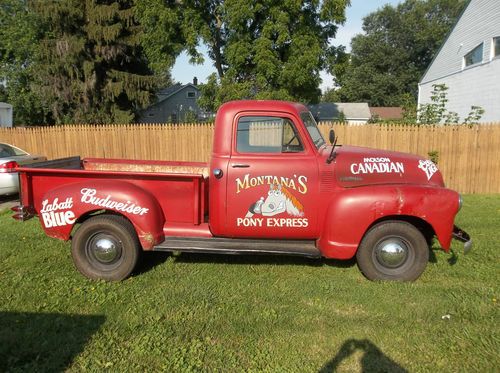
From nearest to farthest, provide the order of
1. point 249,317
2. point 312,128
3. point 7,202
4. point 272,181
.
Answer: point 249,317, point 272,181, point 312,128, point 7,202

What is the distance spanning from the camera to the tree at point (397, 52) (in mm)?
58094

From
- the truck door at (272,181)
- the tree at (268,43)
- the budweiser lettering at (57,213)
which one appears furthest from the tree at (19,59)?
the truck door at (272,181)

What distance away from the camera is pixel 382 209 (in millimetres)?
4316

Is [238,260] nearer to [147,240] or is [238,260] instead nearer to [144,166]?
[147,240]

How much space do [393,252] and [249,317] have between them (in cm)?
182

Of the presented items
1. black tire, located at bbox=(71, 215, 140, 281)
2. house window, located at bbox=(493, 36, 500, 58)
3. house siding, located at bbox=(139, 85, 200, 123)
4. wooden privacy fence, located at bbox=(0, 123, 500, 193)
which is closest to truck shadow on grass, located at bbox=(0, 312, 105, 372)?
black tire, located at bbox=(71, 215, 140, 281)

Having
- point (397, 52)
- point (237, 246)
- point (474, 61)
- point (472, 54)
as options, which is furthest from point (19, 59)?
point (397, 52)

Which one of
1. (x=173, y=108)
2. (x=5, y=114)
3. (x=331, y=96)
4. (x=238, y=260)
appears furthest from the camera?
(x=331, y=96)

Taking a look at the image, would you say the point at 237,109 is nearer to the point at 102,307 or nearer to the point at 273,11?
the point at 102,307

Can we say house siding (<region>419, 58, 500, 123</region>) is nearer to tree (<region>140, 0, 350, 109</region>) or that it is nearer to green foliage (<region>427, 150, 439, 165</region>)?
green foliage (<region>427, 150, 439, 165</region>)

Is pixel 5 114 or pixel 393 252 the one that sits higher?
pixel 5 114

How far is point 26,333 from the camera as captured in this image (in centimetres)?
357

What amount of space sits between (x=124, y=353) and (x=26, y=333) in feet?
3.28

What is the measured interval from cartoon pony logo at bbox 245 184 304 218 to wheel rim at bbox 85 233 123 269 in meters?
1.64
